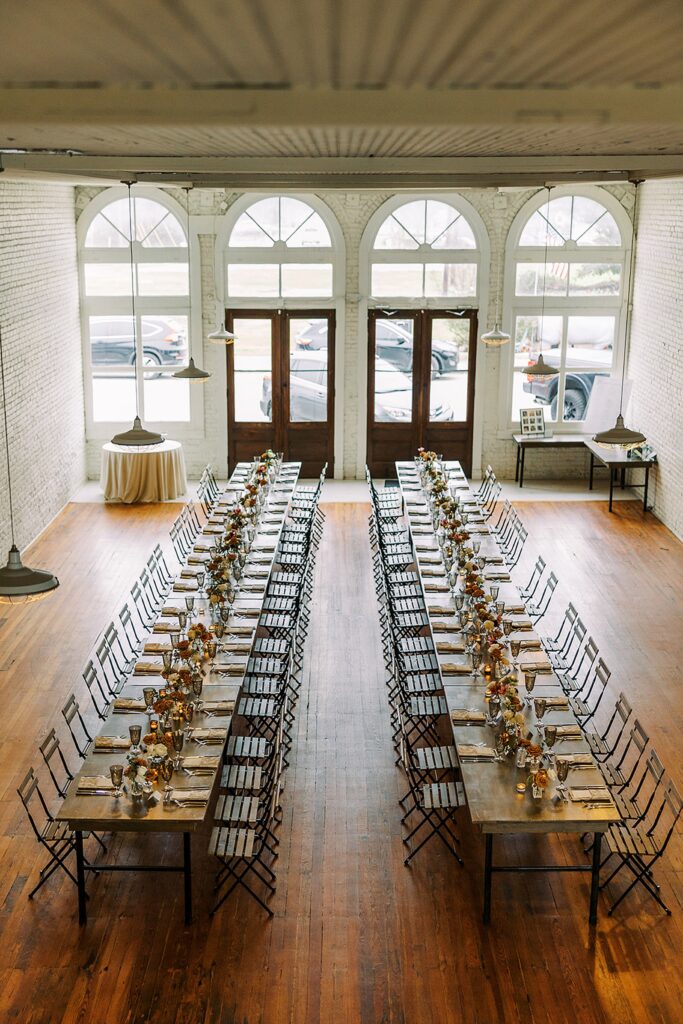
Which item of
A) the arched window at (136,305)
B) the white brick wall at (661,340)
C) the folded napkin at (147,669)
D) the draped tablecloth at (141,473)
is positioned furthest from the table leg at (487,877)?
the arched window at (136,305)

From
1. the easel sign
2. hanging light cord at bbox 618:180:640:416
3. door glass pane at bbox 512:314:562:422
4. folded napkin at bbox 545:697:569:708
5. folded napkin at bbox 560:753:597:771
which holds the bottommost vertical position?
folded napkin at bbox 560:753:597:771

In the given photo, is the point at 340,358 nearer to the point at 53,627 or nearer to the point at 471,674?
the point at 53,627

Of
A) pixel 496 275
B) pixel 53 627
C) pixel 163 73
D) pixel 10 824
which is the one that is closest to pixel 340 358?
pixel 496 275

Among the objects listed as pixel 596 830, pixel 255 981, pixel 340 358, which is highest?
pixel 340 358

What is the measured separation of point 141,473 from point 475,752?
11.3m

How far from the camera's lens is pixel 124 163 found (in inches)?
285

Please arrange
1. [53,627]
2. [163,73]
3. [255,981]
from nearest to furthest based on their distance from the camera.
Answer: [163,73] < [255,981] < [53,627]

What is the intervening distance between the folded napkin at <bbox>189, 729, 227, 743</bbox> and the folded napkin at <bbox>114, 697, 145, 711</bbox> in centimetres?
65

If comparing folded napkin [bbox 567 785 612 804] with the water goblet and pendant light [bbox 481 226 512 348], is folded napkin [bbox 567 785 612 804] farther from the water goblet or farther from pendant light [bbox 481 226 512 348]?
pendant light [bbox 481 226 512 348]

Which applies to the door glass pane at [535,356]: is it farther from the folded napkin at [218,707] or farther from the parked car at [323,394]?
the folded napkin at [218,707]

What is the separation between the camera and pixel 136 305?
60.3 ft

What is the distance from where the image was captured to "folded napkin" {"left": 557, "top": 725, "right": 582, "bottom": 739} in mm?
7828

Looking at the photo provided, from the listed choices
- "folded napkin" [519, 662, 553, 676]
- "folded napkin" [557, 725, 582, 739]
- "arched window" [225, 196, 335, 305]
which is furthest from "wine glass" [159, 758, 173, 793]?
"arched window" [225, 196, 335, 305]

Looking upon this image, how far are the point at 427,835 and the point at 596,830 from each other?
1.77 meters
